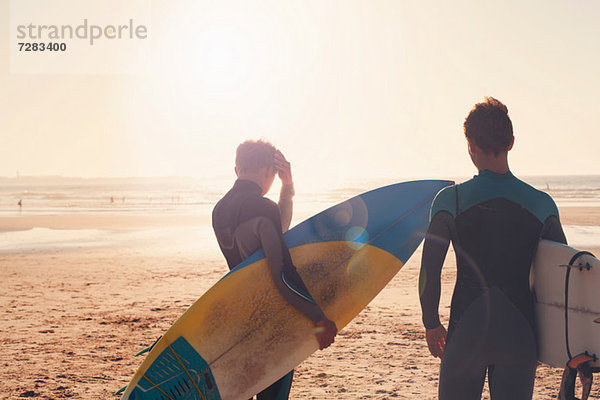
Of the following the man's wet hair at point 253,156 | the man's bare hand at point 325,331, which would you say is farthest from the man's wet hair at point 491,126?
the man's bare hand at point 325,331

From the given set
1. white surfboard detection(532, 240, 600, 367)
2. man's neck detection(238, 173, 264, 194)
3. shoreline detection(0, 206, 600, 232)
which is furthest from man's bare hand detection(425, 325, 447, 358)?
shoreline detection(0, 206, 600, 232)

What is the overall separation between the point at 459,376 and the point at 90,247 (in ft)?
45.6

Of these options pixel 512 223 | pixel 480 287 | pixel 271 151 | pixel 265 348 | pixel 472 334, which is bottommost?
pixel 265 348

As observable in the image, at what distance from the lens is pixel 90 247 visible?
1427 cm

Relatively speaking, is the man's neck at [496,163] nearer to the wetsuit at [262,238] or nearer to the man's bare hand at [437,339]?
the man's bare hand at [437,339]

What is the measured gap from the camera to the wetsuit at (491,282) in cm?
208

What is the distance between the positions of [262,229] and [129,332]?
13.8 feet

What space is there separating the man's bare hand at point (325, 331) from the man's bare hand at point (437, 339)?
2.03ft

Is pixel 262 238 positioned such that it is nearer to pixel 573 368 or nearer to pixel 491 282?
pixel 491 282

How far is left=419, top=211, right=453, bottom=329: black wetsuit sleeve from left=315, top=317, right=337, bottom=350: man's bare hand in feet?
2.09

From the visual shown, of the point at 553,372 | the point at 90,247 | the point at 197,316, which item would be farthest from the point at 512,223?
the point at 90,247

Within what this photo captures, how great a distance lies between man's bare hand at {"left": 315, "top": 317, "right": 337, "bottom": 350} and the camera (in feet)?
8.95

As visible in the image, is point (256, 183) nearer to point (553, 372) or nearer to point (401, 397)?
point (401, 397)

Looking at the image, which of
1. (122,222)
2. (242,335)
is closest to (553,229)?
(242,335)
